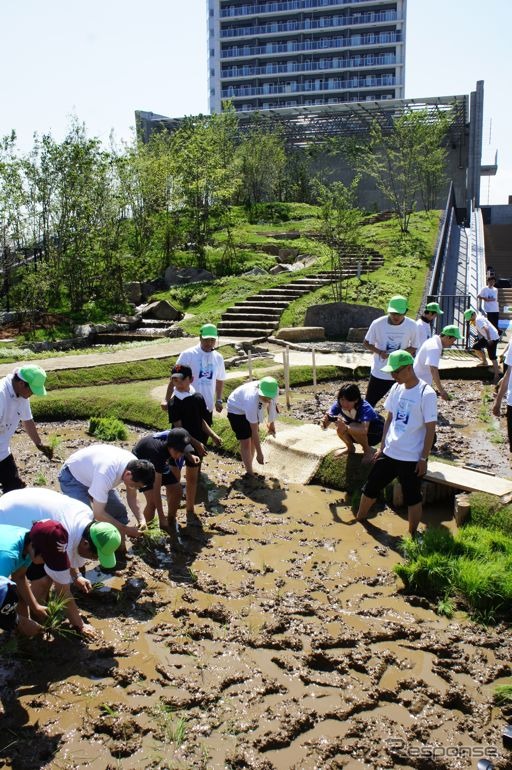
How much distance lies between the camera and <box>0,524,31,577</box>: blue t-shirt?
438 centimetres

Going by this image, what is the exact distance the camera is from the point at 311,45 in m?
75.3

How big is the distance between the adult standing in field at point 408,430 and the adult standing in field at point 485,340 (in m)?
7.18

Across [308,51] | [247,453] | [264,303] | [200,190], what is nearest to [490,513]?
[247,453]

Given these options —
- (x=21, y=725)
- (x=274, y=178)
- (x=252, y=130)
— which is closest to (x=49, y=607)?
(x=21, y=725)

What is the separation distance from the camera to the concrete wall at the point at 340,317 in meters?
17.7

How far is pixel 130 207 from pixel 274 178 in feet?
46.0

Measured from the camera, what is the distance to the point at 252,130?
40094 millimetres

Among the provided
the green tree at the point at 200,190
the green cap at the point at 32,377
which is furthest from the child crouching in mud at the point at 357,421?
the green tree at the point at 200,190

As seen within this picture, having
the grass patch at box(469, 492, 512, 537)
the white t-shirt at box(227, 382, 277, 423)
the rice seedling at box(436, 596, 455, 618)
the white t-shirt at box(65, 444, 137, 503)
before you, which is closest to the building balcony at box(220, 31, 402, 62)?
the white t-shirt at box(227, 382, 277, 423)

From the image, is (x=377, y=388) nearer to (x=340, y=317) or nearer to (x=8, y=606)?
(x=8, y=606)

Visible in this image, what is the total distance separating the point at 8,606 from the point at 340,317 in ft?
47.3

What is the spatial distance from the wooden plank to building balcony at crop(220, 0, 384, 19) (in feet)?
257

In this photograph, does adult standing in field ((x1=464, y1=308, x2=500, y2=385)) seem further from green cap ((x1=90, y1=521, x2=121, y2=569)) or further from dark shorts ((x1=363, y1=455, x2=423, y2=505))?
green cap ((x1=90, y1=521, x2=121, y2=569))

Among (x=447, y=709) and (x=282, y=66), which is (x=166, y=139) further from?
(x=282, y=66)
